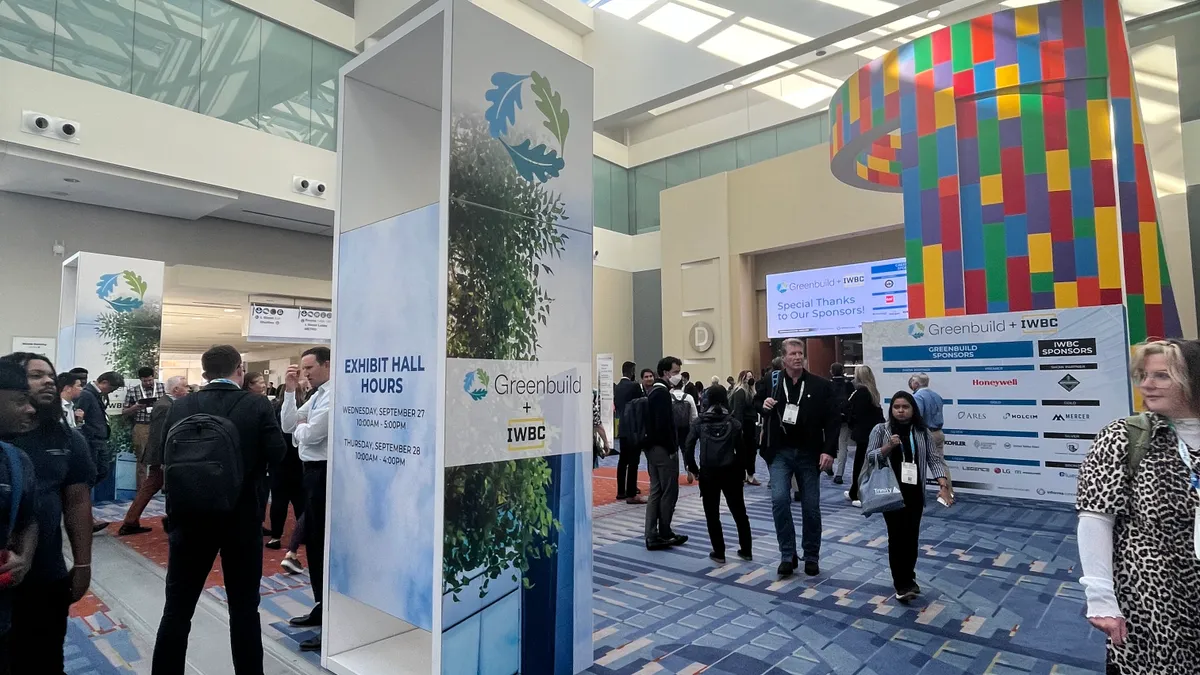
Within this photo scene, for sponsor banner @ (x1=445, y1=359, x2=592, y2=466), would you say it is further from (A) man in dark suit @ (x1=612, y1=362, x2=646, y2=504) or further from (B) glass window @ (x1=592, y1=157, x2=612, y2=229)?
(B) glass window @ (x1=592, y1=157, x2=612, y2=229)

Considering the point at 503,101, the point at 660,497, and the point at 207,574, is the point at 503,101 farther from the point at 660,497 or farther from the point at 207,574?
the point at 660,497

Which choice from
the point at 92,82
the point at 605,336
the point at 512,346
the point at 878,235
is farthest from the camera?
the point at 605,336

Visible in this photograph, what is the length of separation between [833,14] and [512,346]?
7.12 metres

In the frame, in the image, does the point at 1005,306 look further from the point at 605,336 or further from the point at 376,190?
the point at 605,336

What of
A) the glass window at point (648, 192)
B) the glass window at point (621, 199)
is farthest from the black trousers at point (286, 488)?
the glass window at point (648, 192)

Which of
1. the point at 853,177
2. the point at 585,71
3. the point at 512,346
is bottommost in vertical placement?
the point at 512,346

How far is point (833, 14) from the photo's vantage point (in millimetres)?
7902

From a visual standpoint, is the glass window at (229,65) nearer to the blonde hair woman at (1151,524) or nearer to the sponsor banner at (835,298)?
the sponsor banner at (835,298)

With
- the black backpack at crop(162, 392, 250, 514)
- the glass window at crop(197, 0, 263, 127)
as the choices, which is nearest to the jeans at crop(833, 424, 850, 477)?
the black backpack at crop(162, 392, 250, 514)

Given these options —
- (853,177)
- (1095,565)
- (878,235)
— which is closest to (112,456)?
(1095,565)

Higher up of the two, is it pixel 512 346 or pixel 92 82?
pixel 92 82

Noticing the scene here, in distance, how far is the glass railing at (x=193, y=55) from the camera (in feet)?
27.2

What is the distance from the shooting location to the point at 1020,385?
197 inches

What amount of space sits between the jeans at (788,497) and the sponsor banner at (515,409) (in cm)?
191
